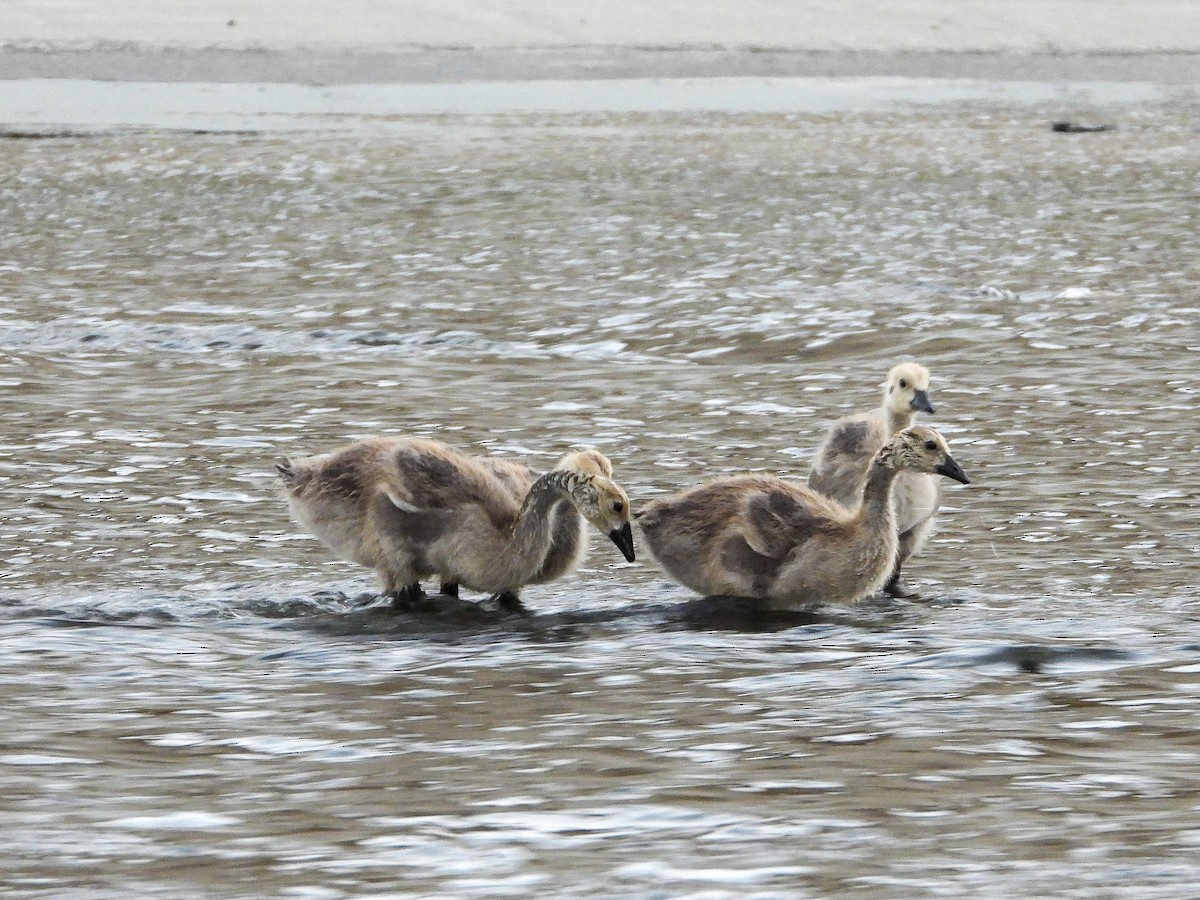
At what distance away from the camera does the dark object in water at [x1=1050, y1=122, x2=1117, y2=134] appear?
83.0 feet

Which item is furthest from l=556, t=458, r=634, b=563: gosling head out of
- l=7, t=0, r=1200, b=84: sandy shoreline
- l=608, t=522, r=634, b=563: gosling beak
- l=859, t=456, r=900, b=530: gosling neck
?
l=7, t=0, r=1200, b=84: sandy shoreline

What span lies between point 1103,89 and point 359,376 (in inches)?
822

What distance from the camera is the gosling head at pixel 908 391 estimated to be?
27.7ft

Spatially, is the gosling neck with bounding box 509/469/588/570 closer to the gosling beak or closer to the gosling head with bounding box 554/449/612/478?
the gosling head with bounding box 554/449/612/478

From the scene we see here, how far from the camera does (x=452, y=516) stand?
7395mm

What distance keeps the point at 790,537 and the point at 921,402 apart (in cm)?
129

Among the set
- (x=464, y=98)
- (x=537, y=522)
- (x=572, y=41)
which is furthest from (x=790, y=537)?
(x=572, y=41)

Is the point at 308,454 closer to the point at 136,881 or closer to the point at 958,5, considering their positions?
the point at 136,881

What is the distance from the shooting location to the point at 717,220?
58.3 feet

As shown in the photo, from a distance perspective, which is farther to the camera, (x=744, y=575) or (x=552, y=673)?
(x=744, y=575)

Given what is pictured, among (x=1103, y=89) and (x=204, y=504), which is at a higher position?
(x=1103, y=89)

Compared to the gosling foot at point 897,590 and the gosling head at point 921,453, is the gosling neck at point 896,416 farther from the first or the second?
the gosling head at point 921,453

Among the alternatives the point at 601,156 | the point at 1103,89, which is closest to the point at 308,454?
the point at 601,156

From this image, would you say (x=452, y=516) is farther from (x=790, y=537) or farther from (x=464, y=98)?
(x=464, y=98)
